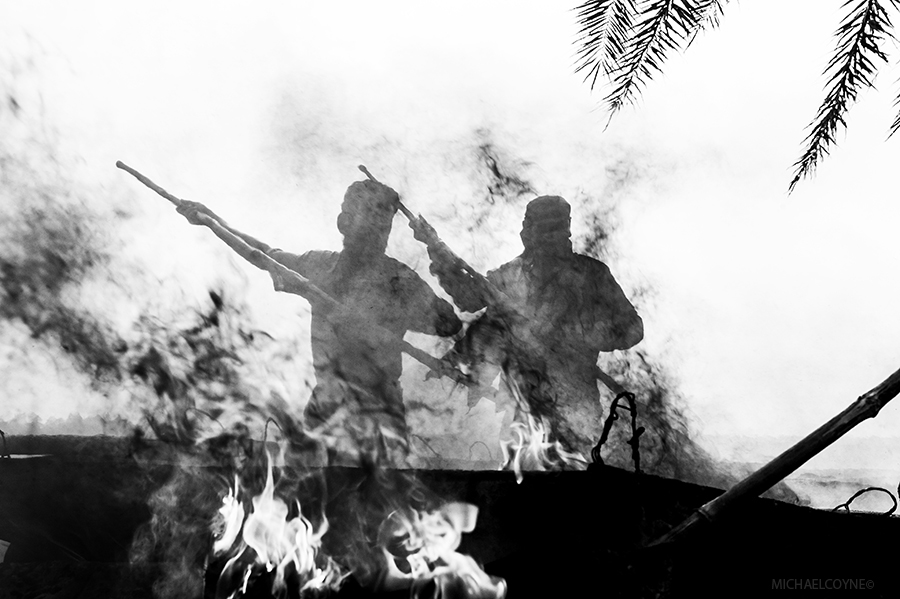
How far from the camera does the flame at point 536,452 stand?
4.74m

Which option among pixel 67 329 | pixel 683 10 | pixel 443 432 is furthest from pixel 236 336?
pixel 683 10

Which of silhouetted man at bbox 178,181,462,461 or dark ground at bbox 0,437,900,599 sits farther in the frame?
silhouetted man at bbox 178,181,462,461

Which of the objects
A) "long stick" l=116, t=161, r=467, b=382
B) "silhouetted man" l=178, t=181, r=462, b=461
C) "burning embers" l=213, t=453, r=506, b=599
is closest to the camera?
"burning embers" l=213, t=453, r=506, b=599

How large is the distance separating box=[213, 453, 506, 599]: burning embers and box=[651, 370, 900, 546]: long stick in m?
0.94

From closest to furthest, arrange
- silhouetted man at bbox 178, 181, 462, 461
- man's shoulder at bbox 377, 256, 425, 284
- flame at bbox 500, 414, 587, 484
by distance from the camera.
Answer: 1. flame at bbox 500, 414, 587, 484
2. silhouetted man at bbox 178, 181, 462, 461
3. man's shoulder at bbox 377, 256, 425, 284

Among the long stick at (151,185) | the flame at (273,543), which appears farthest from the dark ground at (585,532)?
the long stick at (151,185)

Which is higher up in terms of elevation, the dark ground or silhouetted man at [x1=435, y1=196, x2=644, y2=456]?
silhouetted man at [x1=435, y1=196, x2=644, y2=456]

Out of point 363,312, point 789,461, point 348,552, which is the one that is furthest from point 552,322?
point 348,552

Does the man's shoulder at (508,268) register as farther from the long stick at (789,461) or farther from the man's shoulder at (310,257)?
the long stick at (789,461)

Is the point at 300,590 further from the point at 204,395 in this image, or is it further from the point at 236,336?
the point at 236,336

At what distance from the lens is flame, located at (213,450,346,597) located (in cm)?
321

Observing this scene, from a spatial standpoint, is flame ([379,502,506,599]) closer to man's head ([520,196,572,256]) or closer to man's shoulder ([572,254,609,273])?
man's head ([520,196,572,256])

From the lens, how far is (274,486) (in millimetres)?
3539

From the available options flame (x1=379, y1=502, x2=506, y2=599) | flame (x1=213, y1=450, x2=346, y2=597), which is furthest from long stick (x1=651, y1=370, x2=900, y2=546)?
flame (x1=213, y1=450, x2=346, y2=597)
